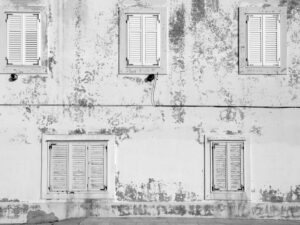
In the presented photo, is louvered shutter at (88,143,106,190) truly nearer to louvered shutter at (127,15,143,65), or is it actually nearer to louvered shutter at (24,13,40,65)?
louvered shutter at (127,15,143,65)

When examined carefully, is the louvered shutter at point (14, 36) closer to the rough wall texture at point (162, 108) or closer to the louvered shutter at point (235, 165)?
the rough wall texture at point (162, 108)

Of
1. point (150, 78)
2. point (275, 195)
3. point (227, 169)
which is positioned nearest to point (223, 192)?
point (227, 169)

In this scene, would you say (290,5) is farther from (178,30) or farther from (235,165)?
(235,165)

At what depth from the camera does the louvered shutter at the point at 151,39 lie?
14.9 meters

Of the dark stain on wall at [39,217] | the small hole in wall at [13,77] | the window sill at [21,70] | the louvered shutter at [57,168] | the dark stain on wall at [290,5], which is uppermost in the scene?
the dark stain on wall at [290,5]

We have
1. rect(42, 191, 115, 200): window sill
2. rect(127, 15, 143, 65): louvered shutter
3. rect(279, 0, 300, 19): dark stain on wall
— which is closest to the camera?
rect(42, 191, 115, 200): window sill

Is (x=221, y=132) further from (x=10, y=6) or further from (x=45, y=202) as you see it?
(x=10, y=6)

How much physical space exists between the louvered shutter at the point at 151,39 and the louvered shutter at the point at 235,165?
9.28 feet

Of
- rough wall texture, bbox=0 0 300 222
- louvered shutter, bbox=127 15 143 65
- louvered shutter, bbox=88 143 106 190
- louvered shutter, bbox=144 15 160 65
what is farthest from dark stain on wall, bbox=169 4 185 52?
louvered shutter, bbox=88 143 106 190

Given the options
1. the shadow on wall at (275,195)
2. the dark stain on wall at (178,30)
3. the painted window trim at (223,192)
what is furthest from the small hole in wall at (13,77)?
the shadow on wall at (275,195)

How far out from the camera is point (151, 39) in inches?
587

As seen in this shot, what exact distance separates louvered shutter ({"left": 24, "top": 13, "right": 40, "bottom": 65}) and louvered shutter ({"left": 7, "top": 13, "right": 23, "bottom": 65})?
0.40 ft

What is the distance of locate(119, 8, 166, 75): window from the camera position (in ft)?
48.7

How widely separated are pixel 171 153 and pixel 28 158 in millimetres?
3479
